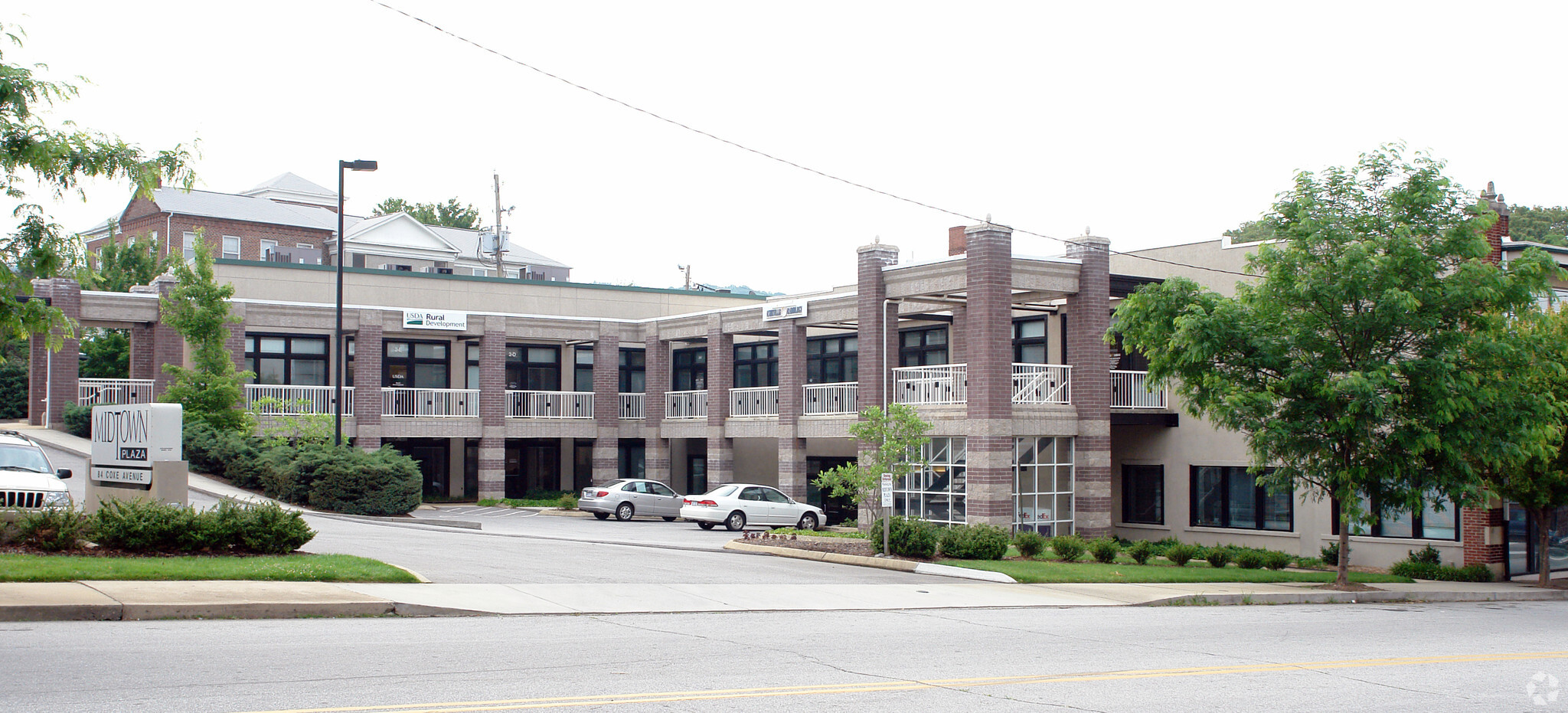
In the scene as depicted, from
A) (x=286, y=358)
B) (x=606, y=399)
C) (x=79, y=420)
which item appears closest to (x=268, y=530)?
(x=79, y=420)

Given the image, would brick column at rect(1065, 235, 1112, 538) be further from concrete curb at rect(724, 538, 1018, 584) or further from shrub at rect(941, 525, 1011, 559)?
concrete curb at rect(724, 538, 1018, 584)

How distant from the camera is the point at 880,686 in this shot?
10125mm

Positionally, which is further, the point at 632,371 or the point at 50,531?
the point at 632,371

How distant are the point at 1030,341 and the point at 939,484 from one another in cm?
594

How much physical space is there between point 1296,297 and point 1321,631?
25.9ft

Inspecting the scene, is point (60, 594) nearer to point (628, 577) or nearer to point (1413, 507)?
point (628, 577)

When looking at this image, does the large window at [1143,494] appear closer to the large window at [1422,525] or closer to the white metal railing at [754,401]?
the large window at [1422,525]

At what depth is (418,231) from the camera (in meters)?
63.8

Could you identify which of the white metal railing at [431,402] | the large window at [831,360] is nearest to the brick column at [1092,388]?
the large window at [831,360]

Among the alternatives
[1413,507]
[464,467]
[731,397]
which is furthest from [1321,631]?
[464,467]

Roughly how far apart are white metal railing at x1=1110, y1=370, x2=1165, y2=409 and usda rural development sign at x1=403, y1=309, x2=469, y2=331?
65.7ft

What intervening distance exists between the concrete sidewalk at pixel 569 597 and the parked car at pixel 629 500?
645 inches

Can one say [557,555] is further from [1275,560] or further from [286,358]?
[286,358]

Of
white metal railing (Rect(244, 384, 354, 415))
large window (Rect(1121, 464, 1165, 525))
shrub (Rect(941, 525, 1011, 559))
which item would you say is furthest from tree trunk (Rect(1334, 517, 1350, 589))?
white metal railing (Rect(244, 384, 354, 415))
